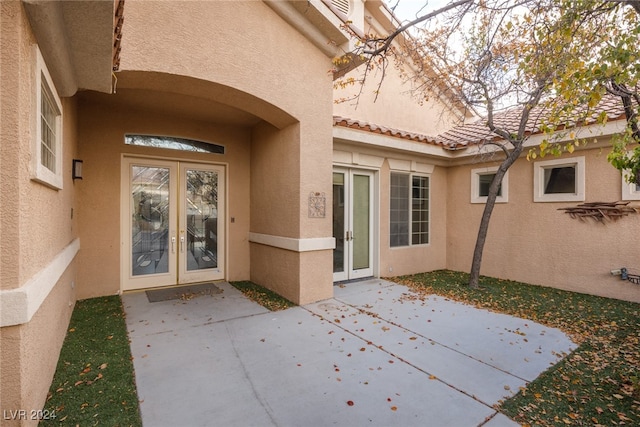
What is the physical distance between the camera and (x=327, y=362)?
3754mm

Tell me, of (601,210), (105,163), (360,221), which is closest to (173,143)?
(105,163)

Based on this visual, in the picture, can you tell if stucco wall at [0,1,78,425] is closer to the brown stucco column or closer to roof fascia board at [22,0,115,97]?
roof fascia board at [22,0,115,97]

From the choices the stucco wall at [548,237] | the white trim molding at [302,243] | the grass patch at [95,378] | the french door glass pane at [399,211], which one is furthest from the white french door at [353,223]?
the grass patch at [95,378]

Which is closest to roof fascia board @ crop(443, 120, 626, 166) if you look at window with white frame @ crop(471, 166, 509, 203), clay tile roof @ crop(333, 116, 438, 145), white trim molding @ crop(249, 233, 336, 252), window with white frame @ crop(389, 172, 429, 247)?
window with white frame @ crop(471, 166, 509, 203)

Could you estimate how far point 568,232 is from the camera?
7.22m

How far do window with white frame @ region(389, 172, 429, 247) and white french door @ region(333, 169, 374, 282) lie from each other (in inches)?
31.2

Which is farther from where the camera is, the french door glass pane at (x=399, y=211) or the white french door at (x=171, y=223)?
the french door glass pane at (x=399, y=211)

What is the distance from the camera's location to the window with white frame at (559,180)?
7.06 meters

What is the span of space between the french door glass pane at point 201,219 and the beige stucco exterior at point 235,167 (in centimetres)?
30

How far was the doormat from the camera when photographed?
6125mm

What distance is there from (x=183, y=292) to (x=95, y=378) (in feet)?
10.5

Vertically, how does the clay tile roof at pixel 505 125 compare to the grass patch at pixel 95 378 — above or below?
above

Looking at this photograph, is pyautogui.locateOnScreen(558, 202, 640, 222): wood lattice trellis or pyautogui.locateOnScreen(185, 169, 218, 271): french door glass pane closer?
pyautogui.locateOnScreen(558, 202, 640, 222): wood lattice trellis

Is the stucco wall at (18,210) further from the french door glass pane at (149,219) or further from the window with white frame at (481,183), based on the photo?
the window with white frame at (481,183)
